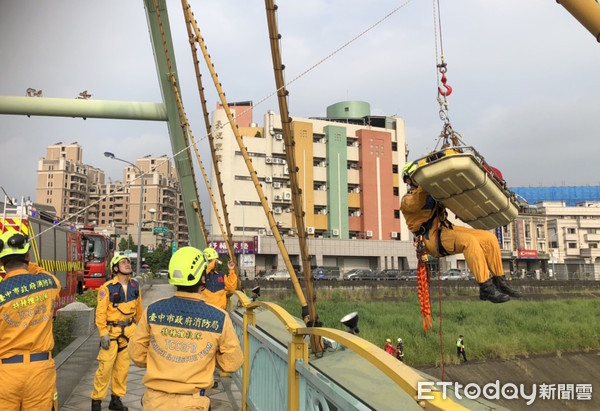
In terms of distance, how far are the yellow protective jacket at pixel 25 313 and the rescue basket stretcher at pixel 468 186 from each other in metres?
2.91

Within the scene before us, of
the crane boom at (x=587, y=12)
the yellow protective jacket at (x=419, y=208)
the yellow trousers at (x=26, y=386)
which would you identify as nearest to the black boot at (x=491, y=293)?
the yellow protective jacket at (x=419, y=208)

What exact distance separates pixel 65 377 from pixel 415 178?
4916 millimetres

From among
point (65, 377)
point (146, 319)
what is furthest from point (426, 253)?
point (65, 377)

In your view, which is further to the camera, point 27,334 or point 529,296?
point 529,296

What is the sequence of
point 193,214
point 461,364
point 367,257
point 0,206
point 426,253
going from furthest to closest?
point 367,257, point 461,364, point 193,214, point 0,206, point 426,253

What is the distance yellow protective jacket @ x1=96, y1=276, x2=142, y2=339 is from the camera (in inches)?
199

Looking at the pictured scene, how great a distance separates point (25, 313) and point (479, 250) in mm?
3387

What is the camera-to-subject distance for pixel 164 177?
99438mm

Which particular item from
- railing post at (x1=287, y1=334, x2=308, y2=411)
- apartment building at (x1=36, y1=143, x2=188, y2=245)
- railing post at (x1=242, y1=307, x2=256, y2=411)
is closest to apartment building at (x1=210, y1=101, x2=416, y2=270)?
apartment building at (x1=36, y1=143, x2=188, y2=245)

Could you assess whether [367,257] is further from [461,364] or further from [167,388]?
[167,388]

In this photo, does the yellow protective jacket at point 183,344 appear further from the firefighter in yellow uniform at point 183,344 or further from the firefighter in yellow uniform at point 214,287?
the firefighter in yellow uniform at point 214,287

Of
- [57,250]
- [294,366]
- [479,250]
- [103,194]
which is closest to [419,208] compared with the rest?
[479,250]

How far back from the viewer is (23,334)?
316 cm

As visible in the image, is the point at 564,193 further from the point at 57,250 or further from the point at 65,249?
the point at 57,250
